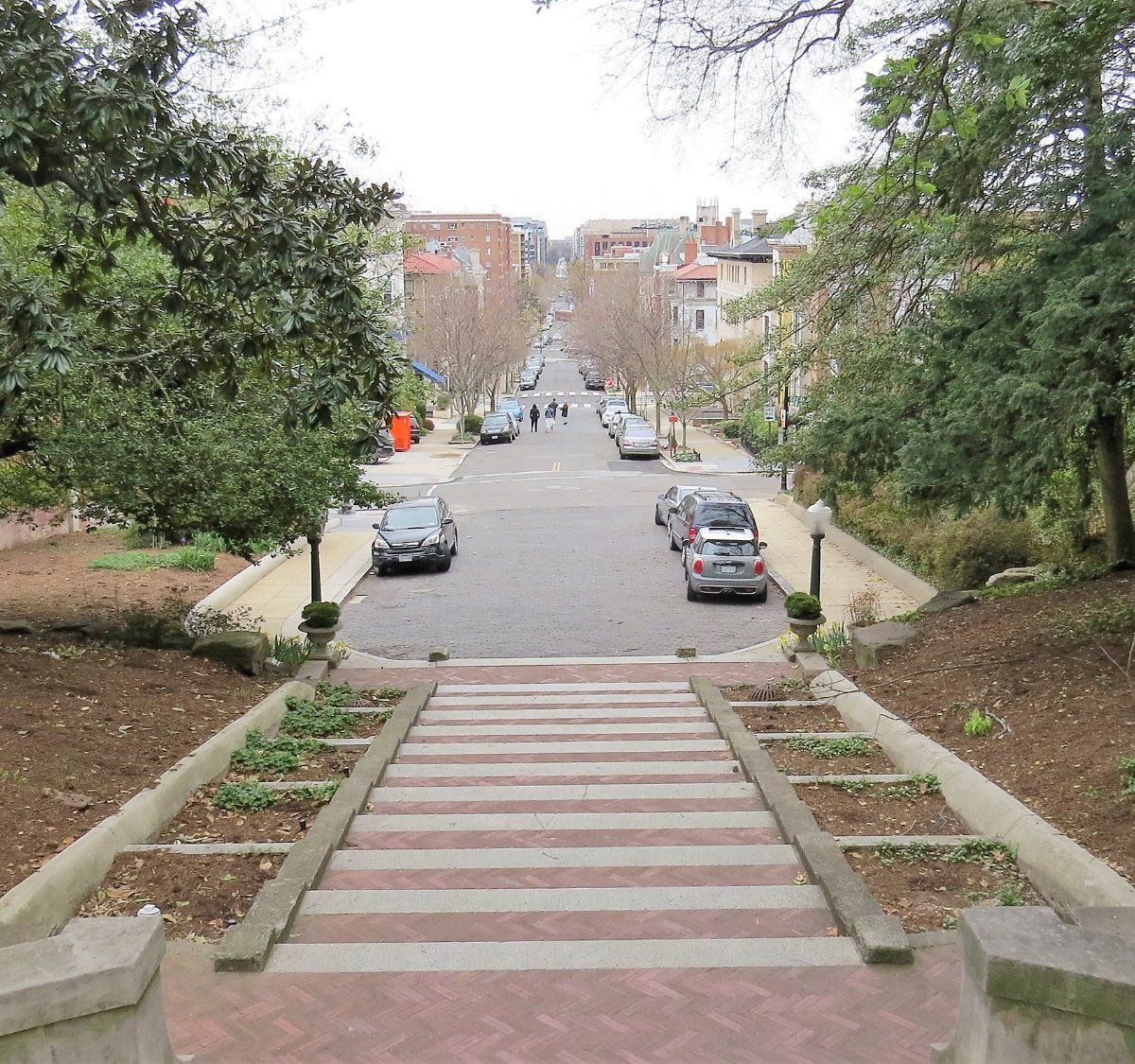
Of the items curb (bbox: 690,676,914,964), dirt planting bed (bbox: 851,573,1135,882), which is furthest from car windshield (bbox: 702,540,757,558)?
curb (bbox: 690,676,914,964)

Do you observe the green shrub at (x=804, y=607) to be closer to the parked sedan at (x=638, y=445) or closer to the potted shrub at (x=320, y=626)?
the potted shrub at (x=320, y=626)

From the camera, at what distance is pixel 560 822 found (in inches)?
284

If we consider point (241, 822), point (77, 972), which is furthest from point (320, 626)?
point (77, 972)

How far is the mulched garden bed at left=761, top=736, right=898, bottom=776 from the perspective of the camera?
8.68m

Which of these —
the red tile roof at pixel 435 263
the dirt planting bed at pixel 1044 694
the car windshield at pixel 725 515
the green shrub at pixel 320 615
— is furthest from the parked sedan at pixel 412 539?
the red tile roof at pixel 435 263

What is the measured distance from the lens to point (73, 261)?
922cm

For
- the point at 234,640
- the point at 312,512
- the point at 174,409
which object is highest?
the point at 174,409

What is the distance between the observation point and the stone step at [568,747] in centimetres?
936

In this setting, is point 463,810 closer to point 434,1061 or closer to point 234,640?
point 434,1061

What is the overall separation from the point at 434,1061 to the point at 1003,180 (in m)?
9.93

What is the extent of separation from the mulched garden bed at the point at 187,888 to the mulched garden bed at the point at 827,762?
13.7 ft

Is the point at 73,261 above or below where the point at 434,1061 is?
above

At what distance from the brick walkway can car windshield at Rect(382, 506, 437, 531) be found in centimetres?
1582

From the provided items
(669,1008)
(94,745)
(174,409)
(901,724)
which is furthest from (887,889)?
(174,409)
